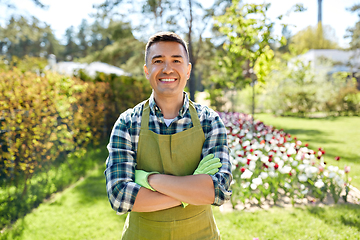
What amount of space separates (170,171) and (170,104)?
43 centimetres

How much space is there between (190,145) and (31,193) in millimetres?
3581

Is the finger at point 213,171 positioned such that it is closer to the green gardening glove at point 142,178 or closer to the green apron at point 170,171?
the green apron at point 170,171

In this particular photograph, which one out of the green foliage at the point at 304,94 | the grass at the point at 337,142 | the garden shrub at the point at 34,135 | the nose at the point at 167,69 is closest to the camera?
the nose at the point at 167,69

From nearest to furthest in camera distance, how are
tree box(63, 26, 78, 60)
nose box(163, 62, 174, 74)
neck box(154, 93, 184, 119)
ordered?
nose box(163, 62, 174, 74)
neck box(154, 93, 184, 119)
tree box(63, 26, 78, 60)

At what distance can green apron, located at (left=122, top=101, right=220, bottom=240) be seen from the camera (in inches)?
57.4

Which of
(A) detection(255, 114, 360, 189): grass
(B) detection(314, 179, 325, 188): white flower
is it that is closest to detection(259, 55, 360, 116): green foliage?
(A) detection(255, 114, 360, 189): grass

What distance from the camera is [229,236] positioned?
3.01 metres

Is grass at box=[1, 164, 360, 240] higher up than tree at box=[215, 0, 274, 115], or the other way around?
tree at box=[215, 0, 274, 115]

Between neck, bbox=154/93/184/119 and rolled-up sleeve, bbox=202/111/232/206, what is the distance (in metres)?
0.22

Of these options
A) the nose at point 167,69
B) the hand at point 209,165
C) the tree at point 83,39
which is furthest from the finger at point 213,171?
the tree at point 83,39

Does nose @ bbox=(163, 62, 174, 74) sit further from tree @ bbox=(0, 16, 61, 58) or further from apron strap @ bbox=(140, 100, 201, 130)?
tree @ bbox=(0, 16, 61, 58)

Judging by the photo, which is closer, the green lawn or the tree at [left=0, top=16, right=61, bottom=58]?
the green lawn

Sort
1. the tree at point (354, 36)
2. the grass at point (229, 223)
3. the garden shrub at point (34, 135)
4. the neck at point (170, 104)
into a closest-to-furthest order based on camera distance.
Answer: the neck at point (170, 104), the grass at point (229, 223), the garden shrub at point (34, 135), the tree at point (354, 36)

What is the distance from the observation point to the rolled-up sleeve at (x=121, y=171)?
1.34 metres
